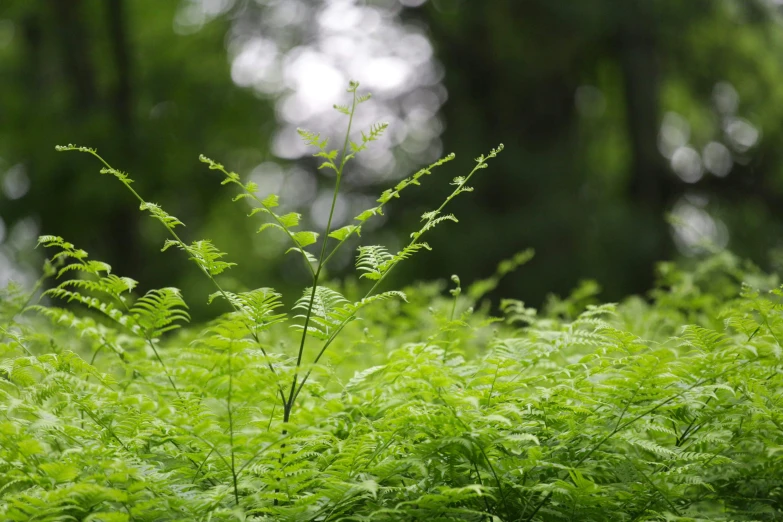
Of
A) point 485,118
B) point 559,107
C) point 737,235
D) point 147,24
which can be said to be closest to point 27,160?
point 147,24

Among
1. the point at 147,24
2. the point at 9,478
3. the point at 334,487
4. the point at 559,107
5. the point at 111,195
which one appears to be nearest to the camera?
the point at 334,487

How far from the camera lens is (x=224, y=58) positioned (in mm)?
12211

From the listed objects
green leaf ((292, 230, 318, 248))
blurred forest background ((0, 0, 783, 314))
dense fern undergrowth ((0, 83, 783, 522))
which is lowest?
dense fern undergrowth ((0, 83, 783, 522))

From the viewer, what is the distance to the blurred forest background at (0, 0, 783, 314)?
10.2 m

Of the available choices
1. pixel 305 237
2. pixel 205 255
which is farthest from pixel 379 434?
pixel 205 255

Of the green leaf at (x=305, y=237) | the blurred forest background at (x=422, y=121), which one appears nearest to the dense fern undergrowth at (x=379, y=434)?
the green leaf at (x=305, y=237)

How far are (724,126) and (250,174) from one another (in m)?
9.35

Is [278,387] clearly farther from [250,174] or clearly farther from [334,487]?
[250,174]

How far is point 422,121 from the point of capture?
42.2ft

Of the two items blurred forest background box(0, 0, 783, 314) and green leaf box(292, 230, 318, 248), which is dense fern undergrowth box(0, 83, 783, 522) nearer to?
green leaf box(292, 230, 318, 248)

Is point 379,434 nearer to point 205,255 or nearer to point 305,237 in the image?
point 305,237

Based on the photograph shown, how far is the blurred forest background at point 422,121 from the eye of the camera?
403 inches

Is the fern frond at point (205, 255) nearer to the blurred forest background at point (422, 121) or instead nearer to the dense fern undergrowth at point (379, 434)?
the dense fern undergrowth at point (379, 434)

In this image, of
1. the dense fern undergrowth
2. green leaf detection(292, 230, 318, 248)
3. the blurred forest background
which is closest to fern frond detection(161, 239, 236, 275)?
the dense fern undergrowth
